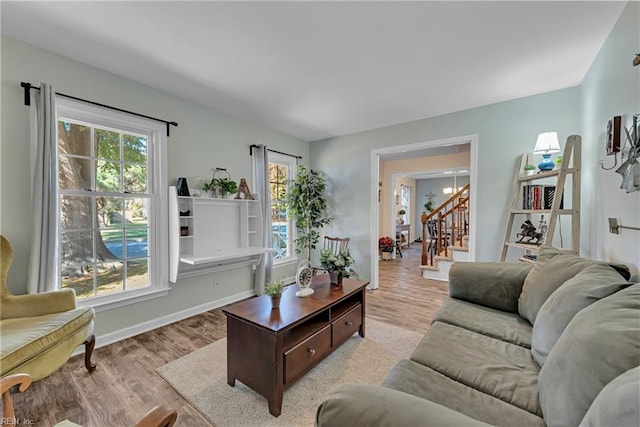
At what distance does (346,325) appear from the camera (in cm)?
229

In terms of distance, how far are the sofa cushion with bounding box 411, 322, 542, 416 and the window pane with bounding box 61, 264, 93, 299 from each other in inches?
113

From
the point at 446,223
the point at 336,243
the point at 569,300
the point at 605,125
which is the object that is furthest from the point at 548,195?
the point at 446,223

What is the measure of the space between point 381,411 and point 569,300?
1120 millimetres

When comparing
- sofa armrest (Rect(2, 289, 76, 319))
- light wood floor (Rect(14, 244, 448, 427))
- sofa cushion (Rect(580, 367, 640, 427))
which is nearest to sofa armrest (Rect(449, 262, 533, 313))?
light wood floor (Rect(14, 244, 448, 427))

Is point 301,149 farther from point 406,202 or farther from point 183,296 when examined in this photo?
point 406,202

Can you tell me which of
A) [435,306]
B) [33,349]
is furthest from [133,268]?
[435,306]

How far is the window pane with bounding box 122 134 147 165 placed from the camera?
2736 mm

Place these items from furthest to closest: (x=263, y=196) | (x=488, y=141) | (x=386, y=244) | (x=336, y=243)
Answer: (x=386, y=244) < (x=336, y=243) < (x=263, y=196) < (x=488, y=141)

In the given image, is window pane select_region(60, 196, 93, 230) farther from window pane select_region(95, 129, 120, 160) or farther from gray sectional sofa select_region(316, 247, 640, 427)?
gray sectional sofa select_region(316, 247, 640, 427)

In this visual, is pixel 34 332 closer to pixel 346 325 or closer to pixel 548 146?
pixel 346 325

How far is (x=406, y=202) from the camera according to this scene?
975cm

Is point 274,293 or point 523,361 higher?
point 274,293

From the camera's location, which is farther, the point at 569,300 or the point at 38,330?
the point at 38,330

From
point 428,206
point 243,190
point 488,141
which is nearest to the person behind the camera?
point 488,141
